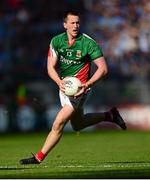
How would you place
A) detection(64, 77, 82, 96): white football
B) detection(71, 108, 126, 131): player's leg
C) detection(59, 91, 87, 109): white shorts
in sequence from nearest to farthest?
detection(64, 77, 82, 96): white football < detection(59, 91, 87, 109): white shorts < detection(71, 108, 126, 131): player's leg

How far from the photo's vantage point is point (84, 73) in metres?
11.5

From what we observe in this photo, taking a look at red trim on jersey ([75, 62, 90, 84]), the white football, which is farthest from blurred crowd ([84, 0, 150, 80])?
the white football

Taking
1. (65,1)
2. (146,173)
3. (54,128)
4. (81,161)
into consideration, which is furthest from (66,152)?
(65,1)

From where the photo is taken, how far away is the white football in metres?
11.0

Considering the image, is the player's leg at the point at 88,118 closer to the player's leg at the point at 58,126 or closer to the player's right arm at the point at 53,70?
the player's leg at the point at 58,126

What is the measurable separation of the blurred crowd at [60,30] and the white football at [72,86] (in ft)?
65.9

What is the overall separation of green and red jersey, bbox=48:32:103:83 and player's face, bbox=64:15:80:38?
5.7 inches

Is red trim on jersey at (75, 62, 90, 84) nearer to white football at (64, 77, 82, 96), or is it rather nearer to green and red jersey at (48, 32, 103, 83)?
green and red jersey at (48, 32, 103, 83)

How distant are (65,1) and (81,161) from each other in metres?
23.4

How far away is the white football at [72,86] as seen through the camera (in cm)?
1100

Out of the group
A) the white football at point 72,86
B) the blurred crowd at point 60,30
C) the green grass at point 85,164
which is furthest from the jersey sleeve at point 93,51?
the blurred crowd at point 60,30

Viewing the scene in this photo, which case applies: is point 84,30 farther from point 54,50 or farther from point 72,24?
point 72,24

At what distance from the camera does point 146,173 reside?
33.9ft

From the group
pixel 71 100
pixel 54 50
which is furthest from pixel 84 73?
pixel 54 50
